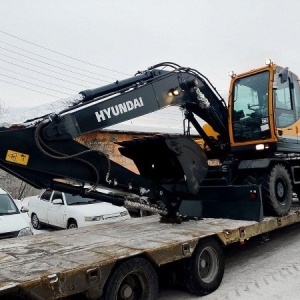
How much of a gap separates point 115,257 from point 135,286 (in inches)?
24.3

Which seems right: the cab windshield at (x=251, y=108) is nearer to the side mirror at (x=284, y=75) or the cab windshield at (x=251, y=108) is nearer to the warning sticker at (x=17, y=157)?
the side mirror at (x=284, y=75)

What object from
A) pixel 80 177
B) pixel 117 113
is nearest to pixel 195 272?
pixel 80 177

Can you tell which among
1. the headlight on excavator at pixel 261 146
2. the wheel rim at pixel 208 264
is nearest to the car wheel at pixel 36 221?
the headlight on excavator at pixel 261 146

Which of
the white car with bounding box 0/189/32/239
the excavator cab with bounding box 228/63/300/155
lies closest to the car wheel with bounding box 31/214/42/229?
the white car with bounding box 0/189/32/239

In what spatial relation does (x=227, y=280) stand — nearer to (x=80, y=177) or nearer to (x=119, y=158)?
(x=80, y=177)

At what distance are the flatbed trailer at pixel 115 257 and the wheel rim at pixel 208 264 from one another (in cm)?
1

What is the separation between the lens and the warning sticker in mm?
4594

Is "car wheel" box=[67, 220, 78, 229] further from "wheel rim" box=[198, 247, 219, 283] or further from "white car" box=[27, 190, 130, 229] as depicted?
"wheel rim" box=[198, 247, 219, 283]

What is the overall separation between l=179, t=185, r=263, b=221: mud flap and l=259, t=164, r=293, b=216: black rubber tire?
698mm

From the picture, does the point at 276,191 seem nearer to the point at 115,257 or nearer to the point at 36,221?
the point at 115,257

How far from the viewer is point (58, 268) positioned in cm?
386

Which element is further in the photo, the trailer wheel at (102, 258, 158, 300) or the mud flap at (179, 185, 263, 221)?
the mud flap at (179, 185, 263, 221)

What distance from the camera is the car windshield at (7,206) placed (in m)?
8.45

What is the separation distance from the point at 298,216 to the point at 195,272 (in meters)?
3.47
